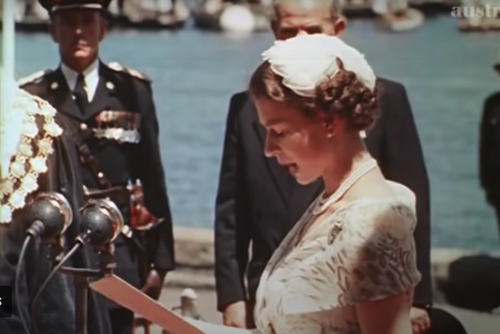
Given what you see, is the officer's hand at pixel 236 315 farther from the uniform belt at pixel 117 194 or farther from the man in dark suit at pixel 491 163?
the man in dark suit at pixel 491 163

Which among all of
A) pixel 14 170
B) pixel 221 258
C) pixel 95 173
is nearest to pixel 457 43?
pixel 221 258

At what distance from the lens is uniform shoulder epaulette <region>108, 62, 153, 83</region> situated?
155 cm

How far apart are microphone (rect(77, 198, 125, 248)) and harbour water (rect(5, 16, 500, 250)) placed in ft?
0.38

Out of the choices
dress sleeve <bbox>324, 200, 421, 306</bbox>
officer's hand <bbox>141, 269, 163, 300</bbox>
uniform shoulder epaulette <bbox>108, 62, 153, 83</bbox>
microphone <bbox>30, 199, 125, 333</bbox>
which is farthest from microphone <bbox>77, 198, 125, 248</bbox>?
dress sleeve <bbox>324, 200, 421, 306</bbox>

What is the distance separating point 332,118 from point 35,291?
22.3 inches

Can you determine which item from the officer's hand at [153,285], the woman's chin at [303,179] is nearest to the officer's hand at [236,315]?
the officer's hand at [153,285]

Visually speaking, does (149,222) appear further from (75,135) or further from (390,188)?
(390,188)

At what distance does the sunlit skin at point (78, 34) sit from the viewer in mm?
1544

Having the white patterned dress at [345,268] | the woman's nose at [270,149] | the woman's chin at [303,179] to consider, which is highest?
the woman's nose at [270,149]

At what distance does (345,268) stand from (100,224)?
0.39 m

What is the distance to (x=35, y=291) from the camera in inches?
59.3

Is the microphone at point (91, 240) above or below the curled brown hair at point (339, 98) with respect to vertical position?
below

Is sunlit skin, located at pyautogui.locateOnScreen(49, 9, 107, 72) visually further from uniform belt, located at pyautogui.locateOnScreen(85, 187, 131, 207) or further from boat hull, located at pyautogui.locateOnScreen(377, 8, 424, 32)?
boat hull, located at pyautogui.locateOnScreen(377, 8, 424, 32)

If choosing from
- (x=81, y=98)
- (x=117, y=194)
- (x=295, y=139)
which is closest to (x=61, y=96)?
(x=81, y=98)
